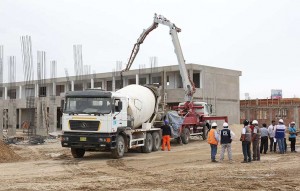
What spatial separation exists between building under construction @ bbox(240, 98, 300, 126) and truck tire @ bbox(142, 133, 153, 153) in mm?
27543

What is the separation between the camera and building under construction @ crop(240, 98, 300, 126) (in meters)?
48.4

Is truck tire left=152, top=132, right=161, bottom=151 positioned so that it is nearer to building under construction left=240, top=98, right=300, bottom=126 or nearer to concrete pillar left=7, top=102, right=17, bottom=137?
concrete pillar left=7, top=102, right=17, bottom=137

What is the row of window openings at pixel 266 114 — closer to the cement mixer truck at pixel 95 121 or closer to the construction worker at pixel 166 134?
the construction worker at pixel 166 134

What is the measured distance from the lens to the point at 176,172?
14203 mm

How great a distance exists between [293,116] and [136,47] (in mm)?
21357

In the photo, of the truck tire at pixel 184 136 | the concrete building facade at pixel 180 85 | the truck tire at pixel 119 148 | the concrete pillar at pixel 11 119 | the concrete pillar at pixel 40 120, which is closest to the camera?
the truck tire at pixel 119 148

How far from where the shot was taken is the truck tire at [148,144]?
22.0 metres

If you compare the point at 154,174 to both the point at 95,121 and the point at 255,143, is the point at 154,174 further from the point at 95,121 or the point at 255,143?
the point at 255,143

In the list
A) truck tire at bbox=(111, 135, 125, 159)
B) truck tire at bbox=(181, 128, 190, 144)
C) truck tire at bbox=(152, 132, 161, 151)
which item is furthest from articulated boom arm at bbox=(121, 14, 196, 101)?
truck tire at bbox=(111, 135, 125, 159)

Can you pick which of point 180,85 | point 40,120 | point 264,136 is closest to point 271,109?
point 180,85

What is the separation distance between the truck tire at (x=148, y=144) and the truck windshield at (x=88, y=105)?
14.9ft

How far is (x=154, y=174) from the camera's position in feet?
45.3

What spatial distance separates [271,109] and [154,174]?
3867 centimetres

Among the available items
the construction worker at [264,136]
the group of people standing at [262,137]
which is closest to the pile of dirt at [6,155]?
the group of people standing at [262,137]
